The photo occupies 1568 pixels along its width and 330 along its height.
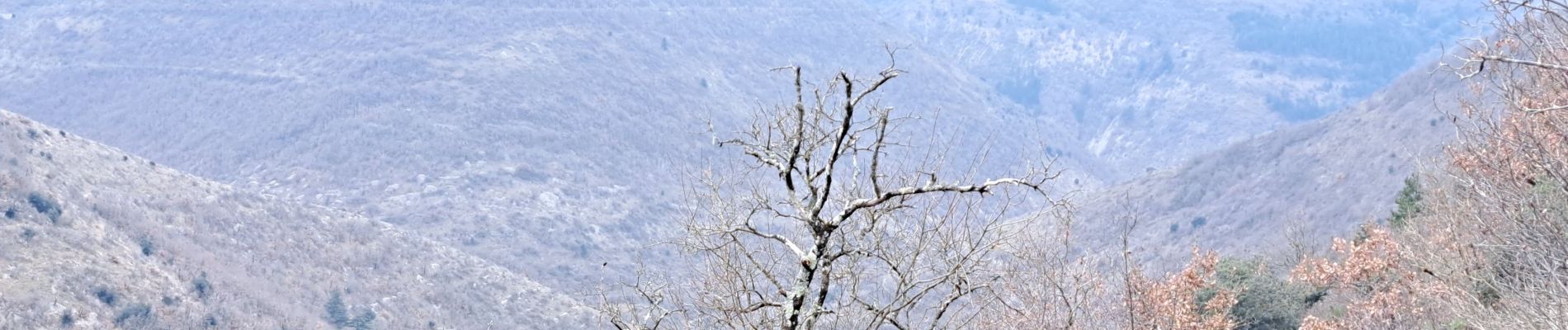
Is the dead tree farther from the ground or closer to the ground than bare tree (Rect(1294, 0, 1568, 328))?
closer to the ground

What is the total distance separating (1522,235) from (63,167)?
A: 51.5m

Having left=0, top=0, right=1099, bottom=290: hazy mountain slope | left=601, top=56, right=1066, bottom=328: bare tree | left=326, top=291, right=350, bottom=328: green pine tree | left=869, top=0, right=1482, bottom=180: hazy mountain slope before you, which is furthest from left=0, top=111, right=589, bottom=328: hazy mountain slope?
left=869, top=0, right=1482, bottom=180: hazy mountain slope

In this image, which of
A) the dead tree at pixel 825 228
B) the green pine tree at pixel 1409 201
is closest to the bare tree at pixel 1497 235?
the dead tree at pixel 825 228

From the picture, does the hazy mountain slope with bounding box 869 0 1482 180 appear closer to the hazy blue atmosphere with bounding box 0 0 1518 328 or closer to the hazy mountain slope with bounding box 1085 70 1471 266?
the hazy blue atmosphere with bounding box 0 0 1518 328

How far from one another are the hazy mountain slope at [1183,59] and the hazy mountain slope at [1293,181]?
52382 mm

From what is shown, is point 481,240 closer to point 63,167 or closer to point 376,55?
point 63,167

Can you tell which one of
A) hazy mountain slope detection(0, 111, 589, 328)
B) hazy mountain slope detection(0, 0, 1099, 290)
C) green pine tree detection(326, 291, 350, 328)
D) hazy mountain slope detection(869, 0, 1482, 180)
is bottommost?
green pine tree detection(326, 291, 350, 328)

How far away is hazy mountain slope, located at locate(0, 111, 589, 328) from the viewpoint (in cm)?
4075

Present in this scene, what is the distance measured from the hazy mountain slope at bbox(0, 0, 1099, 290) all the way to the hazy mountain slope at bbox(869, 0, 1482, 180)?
2356 cm

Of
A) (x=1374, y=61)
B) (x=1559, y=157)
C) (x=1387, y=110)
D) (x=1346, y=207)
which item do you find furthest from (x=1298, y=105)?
(x=1559, y=157)

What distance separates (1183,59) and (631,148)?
101243 millimetres

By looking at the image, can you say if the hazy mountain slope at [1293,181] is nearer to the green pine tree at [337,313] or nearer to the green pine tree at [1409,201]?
the green pine tree at [1409,201]

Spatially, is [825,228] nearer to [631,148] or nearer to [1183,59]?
Answer: [631,148]

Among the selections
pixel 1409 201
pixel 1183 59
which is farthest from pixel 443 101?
pixel 1183 59
